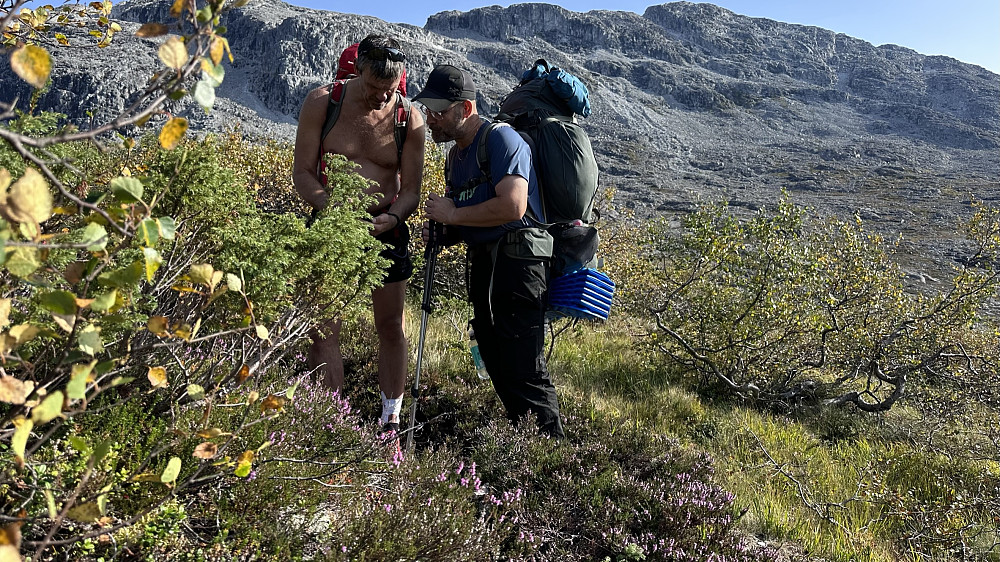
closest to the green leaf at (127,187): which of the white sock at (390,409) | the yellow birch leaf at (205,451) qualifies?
the yellow birch leaf at (205,451)

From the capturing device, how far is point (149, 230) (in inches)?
35.2

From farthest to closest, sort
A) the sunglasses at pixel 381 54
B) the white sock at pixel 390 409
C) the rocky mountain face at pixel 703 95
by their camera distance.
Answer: the rocky mountain face at pixel 703 95 < the white sock at pixel 390 409 < the sunglasses at pixel 381 54

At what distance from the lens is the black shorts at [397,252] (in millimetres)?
3303

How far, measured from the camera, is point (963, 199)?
61.9 m

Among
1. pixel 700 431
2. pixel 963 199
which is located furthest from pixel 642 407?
pixel 963 199

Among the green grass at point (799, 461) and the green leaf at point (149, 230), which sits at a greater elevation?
the green leaf at point (149, 230)

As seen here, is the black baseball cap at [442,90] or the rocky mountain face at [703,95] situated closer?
the black baseball cap at [442,90]

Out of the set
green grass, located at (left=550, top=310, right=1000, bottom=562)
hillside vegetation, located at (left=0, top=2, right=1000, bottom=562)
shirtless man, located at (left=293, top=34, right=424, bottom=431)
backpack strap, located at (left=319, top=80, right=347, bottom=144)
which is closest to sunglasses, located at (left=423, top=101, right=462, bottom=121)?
shirtless man, located at (left=293, top=34, right=424, bottom=431)

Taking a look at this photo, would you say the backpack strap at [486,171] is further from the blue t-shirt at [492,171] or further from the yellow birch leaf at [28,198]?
the yellow birch leaf at [28,198]

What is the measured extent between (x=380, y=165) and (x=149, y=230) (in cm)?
250

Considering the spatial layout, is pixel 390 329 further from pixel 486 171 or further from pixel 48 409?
pixel 48 409

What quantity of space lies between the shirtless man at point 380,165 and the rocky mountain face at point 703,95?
46.7 m

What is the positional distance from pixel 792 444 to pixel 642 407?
128 cm

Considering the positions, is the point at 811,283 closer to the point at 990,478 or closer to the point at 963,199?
the point at 990,478
